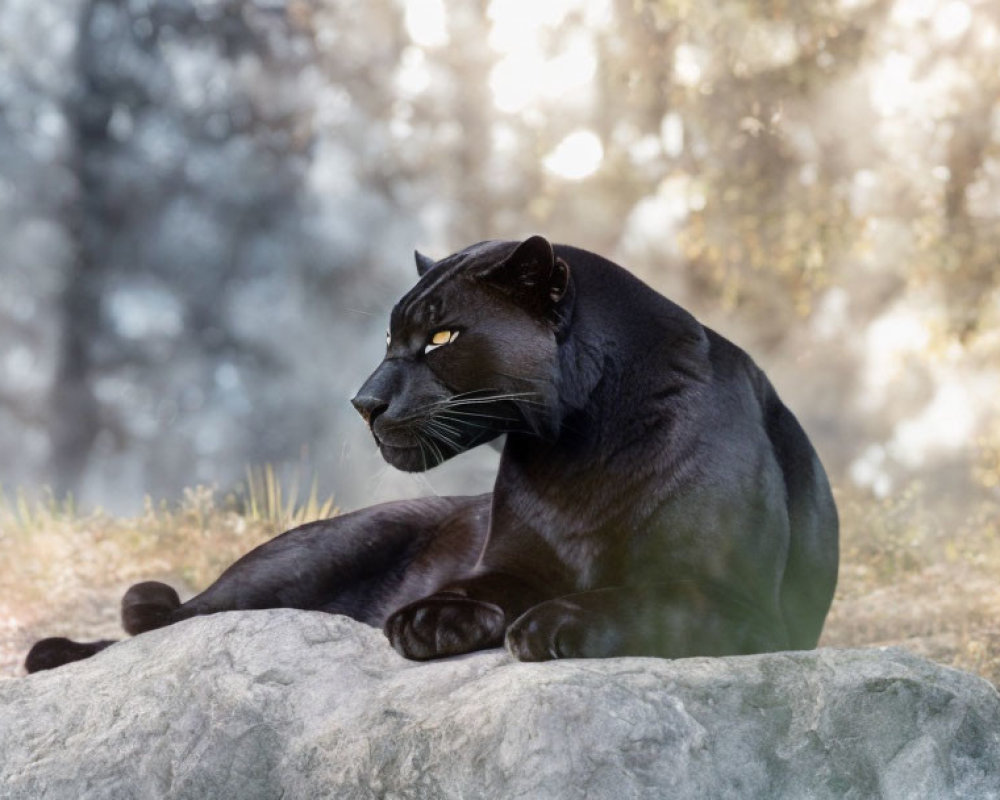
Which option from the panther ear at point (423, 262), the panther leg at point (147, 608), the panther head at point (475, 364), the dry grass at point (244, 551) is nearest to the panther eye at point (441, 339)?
the panther head at point (475, 364)

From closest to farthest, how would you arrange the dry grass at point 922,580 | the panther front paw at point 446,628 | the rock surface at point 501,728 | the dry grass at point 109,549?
the rock surface at point 501,728
the panther front paw at point 446,628
the dry grass at point 922,580
the dry grass at point 109,549

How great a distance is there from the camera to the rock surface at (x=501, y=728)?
88.6 inches

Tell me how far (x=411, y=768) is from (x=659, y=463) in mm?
935

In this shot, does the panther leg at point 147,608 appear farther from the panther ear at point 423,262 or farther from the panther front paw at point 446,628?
the panther ear at point 423,262

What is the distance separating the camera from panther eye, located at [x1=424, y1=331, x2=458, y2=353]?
2855mm

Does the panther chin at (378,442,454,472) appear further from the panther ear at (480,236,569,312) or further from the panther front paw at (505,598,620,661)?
the panther front paw at (505,598,620,661)

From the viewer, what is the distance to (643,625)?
2.57 meters

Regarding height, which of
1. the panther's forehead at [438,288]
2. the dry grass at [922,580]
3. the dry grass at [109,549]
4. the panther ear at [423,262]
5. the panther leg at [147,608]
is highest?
the panther ear at [423,262]

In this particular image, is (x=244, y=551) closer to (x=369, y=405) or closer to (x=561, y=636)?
(x=369, y=405)

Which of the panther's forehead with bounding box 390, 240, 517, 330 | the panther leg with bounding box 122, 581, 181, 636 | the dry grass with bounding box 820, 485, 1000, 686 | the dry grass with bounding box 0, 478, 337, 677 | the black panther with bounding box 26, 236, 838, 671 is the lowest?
the dry grass with bounding box 820, 485, 1000, 686

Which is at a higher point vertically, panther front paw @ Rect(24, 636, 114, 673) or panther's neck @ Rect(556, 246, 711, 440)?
panther's neck @ Rect(556, 246, 711, 440)

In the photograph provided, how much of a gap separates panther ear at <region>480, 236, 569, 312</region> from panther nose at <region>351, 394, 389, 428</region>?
0.40 m

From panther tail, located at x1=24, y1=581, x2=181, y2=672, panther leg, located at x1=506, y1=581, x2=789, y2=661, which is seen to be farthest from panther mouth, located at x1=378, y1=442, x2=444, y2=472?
panther tail, located at x1=24, y1=581, x2=181, y2=672

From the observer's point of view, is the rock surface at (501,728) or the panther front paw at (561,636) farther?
the panther front paw at (561,636)
